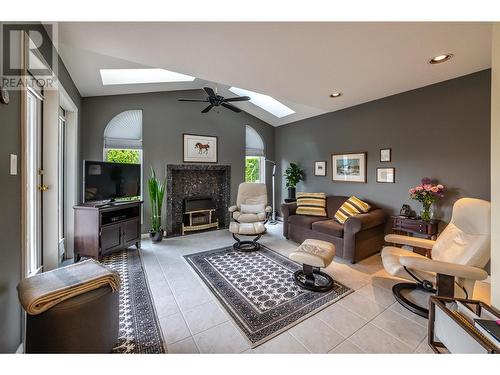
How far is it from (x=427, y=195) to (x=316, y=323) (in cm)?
239

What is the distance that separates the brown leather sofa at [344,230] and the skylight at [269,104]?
234cm

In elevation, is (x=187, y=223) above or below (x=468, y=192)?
below

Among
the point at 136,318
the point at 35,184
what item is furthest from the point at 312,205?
the point at 35,184

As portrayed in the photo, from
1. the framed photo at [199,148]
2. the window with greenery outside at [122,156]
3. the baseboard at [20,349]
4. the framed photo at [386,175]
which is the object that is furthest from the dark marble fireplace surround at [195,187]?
the framed photo at [386,175]

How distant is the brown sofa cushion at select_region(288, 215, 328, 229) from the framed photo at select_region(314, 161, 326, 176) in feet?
3.79

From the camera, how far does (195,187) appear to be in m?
4.96

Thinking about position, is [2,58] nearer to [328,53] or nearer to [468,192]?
[328,53]

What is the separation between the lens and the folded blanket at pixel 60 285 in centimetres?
117

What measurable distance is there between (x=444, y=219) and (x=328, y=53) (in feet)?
8.98

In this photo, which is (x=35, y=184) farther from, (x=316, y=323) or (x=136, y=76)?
(x=316, y=323)

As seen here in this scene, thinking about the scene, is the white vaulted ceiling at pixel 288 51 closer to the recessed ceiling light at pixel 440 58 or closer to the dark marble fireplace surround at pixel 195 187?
the recessed ceiling light at pixel 440 58

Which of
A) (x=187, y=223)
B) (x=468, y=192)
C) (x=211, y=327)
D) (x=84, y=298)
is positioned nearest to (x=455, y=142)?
(x=468, y=192)
